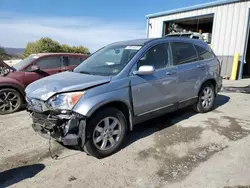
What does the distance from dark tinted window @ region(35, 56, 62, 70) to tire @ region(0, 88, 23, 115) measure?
1067mm

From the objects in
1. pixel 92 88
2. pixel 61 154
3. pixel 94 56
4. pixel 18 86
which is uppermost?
pixel 94 56

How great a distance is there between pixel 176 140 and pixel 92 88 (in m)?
1.87

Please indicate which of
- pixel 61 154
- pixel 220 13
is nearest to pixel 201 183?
pixel 61 154

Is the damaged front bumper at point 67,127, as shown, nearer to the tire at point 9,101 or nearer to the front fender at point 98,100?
the front fender at point 98,100

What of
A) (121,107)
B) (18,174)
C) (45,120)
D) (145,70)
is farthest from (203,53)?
(18,174)

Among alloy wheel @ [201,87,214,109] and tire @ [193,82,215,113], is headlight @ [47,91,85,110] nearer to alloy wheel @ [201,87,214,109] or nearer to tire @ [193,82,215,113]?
tire @ [193,82,215,113]

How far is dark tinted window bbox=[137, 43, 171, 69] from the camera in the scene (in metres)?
4.12

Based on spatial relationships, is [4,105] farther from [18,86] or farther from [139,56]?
[139,56]

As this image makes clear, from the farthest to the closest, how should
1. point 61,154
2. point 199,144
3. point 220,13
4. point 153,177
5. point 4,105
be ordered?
1. point 220,13
2. point 4,105
3. point 199,144
4. point 61,154
5. point 153,177

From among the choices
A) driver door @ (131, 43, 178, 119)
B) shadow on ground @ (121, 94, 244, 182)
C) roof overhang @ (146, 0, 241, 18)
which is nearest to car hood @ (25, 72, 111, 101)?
driver door @ (131, 43, 178, 119)

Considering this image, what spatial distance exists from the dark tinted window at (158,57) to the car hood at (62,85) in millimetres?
912

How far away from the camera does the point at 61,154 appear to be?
3.64m

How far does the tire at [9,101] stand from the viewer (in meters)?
5.86

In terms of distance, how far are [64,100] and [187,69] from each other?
279 cm
